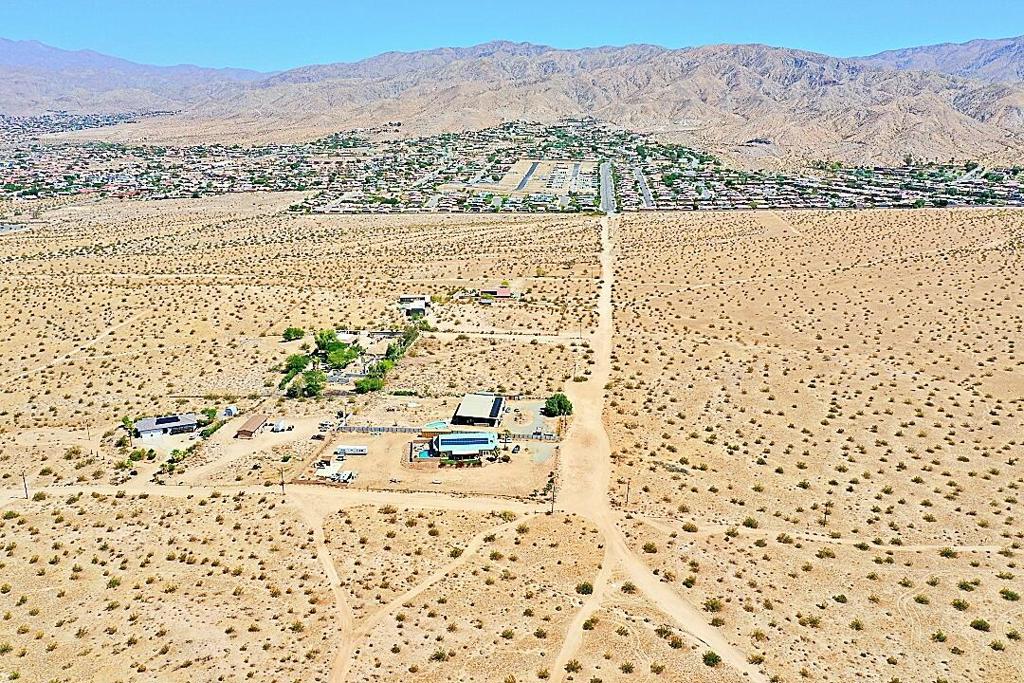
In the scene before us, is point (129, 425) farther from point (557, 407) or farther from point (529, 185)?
point (529, 185)

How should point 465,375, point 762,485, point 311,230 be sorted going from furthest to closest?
point 311,230, point 465,375, point 762,485

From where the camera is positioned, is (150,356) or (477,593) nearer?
(477,593)

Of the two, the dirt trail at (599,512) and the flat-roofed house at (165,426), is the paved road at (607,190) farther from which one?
the flat-roofed house at (165,426)

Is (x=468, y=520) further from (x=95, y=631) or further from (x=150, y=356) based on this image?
(x=150, y=356)

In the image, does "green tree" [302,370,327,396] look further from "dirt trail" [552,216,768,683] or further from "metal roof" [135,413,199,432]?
"dirt trail" [552,216,768,683]

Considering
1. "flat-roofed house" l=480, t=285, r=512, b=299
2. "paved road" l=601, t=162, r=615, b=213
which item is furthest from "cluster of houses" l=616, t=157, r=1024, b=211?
"flat-roofed house" l=480, t=285, r=512, b=299

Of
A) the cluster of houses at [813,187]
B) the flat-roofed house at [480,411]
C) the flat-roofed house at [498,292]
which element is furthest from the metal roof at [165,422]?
the cluster of houses at [813,187]

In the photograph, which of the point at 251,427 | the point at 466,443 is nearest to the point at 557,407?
the point at 466,443

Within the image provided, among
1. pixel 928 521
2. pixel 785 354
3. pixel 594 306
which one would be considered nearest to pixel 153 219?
pixel 594 306
